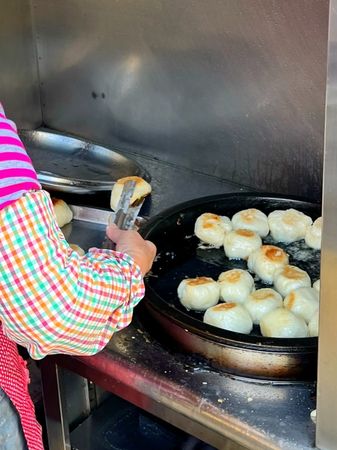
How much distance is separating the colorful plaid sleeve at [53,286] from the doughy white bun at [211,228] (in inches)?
21.4

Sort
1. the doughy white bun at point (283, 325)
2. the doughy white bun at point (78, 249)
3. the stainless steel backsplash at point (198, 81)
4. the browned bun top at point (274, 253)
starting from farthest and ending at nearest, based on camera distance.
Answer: the stainless steel backsplash at point (198, 81)
the doughy white bun at point (78, 249)
the browned bun top at point (274, 253)
the doughy white bun at point (283, 325)

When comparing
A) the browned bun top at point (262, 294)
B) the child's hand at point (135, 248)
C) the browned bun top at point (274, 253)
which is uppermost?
the child's hand at point (135, 248)

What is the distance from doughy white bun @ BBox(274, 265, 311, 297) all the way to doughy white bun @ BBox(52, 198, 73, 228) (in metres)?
0.63

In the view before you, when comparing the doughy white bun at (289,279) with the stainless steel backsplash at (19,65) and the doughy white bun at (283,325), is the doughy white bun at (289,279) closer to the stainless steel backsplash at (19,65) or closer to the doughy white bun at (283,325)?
the doughy white bun at (283,325)

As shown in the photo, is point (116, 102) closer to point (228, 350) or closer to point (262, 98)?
point (262, 98)

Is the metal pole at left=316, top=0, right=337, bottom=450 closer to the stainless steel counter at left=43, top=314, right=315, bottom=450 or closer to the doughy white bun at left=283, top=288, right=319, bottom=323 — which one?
the stainless steel counter at left=43, top=314, right=315, bottom=450

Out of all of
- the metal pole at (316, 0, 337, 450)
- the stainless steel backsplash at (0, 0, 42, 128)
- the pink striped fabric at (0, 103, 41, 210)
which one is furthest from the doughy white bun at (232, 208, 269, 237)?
the stainless steel backsplash at (0, 0, 42, 128)

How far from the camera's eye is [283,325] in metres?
1.38

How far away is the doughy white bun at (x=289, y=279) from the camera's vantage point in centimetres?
152

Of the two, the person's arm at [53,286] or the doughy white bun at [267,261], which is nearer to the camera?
the person's arm at [53,286]

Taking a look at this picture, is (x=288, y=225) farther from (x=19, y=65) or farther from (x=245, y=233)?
(x=19, y=65)

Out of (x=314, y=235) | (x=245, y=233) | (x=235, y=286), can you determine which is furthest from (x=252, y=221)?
(x=235, y=286)

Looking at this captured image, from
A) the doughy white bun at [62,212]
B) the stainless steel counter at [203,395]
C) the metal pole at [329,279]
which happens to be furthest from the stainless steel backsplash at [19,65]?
the metal pole at [329,279]

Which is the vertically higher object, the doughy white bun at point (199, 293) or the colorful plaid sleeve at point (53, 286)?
the colorful plaid sleeve at point (53, 286)
